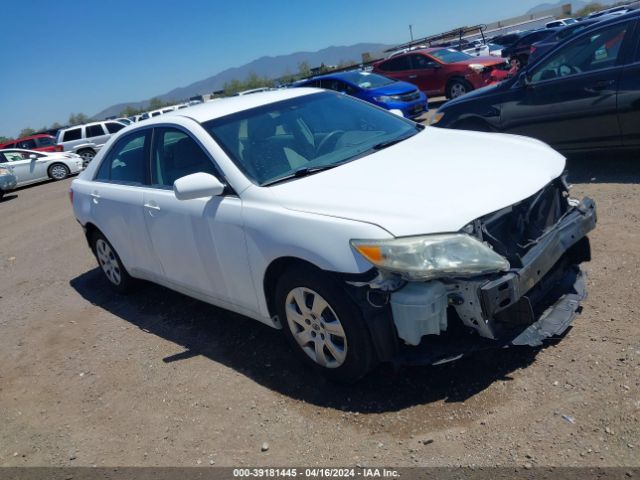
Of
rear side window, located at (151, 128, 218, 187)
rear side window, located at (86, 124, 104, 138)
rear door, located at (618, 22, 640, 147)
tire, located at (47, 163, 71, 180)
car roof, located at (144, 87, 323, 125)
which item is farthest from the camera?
rear side window, located at (86, 124, 104, 138)

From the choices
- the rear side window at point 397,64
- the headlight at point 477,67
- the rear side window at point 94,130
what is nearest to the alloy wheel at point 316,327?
the headlight at point 477,67

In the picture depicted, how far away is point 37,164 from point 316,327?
63.9ft

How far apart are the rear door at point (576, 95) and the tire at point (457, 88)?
9919 millimetres

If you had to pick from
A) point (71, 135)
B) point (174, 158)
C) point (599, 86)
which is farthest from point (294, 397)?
point (71, 135)

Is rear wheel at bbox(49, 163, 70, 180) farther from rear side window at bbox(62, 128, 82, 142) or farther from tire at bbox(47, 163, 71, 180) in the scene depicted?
rear side window at bbox(62, 128, 82, 142)

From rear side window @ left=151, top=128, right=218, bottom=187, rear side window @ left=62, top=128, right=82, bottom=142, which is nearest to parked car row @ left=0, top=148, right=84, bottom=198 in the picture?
rear side window @ left=62, top=128, right=82, bottom=142

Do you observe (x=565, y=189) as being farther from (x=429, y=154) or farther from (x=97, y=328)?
(x=97, y=328)

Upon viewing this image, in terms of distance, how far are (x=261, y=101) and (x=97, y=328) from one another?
2628 millimetres

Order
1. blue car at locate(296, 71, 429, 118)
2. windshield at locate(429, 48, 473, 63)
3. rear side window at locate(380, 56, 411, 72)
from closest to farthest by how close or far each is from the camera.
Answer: blue car at locate(296, 71, 429, 118) → windshield at locate(429, 48, 473, 63) → rear side window at locate(380, 56, 411, 72)

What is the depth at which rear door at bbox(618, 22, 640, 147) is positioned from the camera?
5965 mm

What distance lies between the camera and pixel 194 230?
400 centimetres

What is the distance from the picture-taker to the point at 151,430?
347cm

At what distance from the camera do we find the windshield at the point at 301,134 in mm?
3830

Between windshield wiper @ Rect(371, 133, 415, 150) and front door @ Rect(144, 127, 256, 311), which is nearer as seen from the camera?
front door @ Rect(144, 127, 256, 311)
